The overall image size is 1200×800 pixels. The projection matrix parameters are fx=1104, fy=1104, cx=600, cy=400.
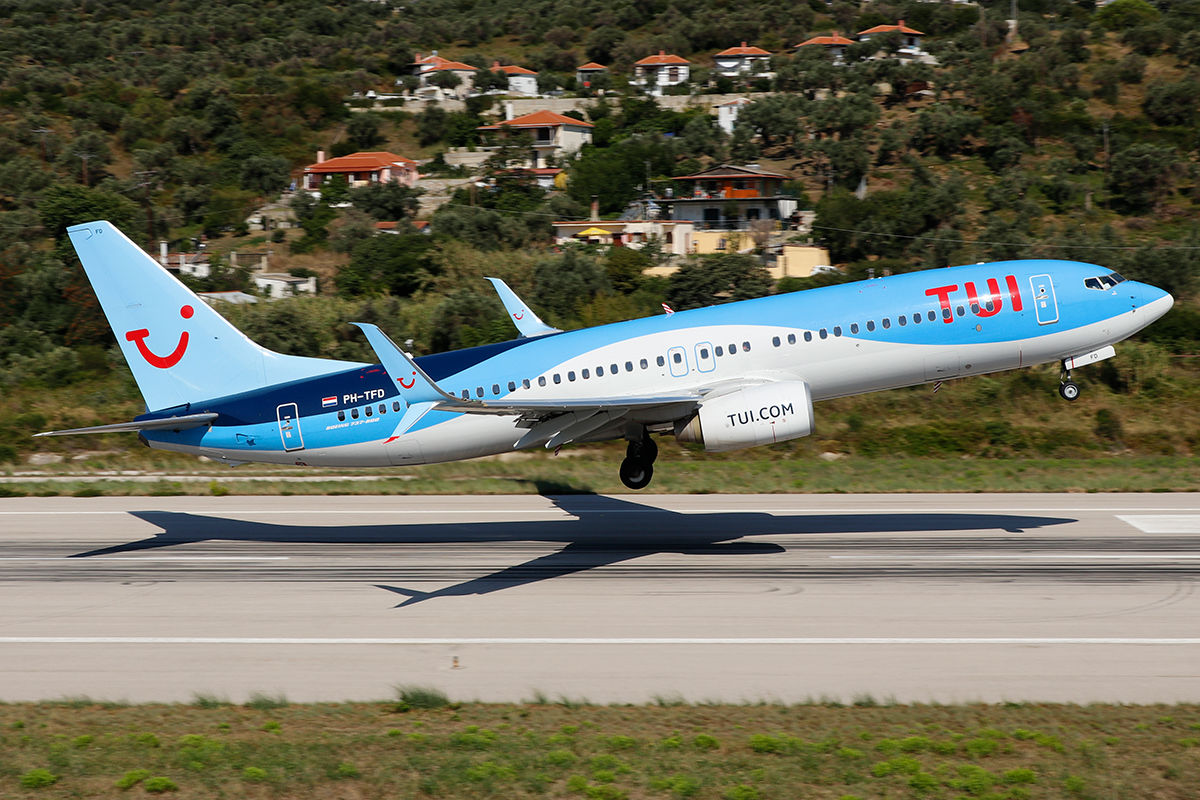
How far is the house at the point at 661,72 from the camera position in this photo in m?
158

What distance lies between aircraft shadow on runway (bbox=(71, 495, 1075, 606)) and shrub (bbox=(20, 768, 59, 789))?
12208mm

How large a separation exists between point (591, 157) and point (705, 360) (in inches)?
3953

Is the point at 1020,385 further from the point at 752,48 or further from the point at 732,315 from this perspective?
the point at 752,48

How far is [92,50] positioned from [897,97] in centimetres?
12679

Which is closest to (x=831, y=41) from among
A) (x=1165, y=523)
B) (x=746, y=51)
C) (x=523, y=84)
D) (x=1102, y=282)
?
(x=746, y=51)

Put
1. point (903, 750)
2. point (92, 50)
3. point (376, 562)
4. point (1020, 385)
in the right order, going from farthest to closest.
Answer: point (92, 50) → point (1020, 385) → point (376, 562) → point (903, 750)

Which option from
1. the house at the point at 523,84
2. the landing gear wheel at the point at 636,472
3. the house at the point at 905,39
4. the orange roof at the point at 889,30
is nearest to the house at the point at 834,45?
the house at the point at 905,39

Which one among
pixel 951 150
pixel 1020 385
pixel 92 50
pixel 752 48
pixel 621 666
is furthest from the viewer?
pixel 92 50

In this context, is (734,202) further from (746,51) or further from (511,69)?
(511,69)

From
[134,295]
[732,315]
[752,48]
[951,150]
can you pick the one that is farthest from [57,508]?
[752,48]

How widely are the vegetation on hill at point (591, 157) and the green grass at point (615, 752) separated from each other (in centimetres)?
3855

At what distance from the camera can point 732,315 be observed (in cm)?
2622

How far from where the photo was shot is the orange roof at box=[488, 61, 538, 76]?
167 m

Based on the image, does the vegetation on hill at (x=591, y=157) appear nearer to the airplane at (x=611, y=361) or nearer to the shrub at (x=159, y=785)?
the airplane at (x=611, y=361)
